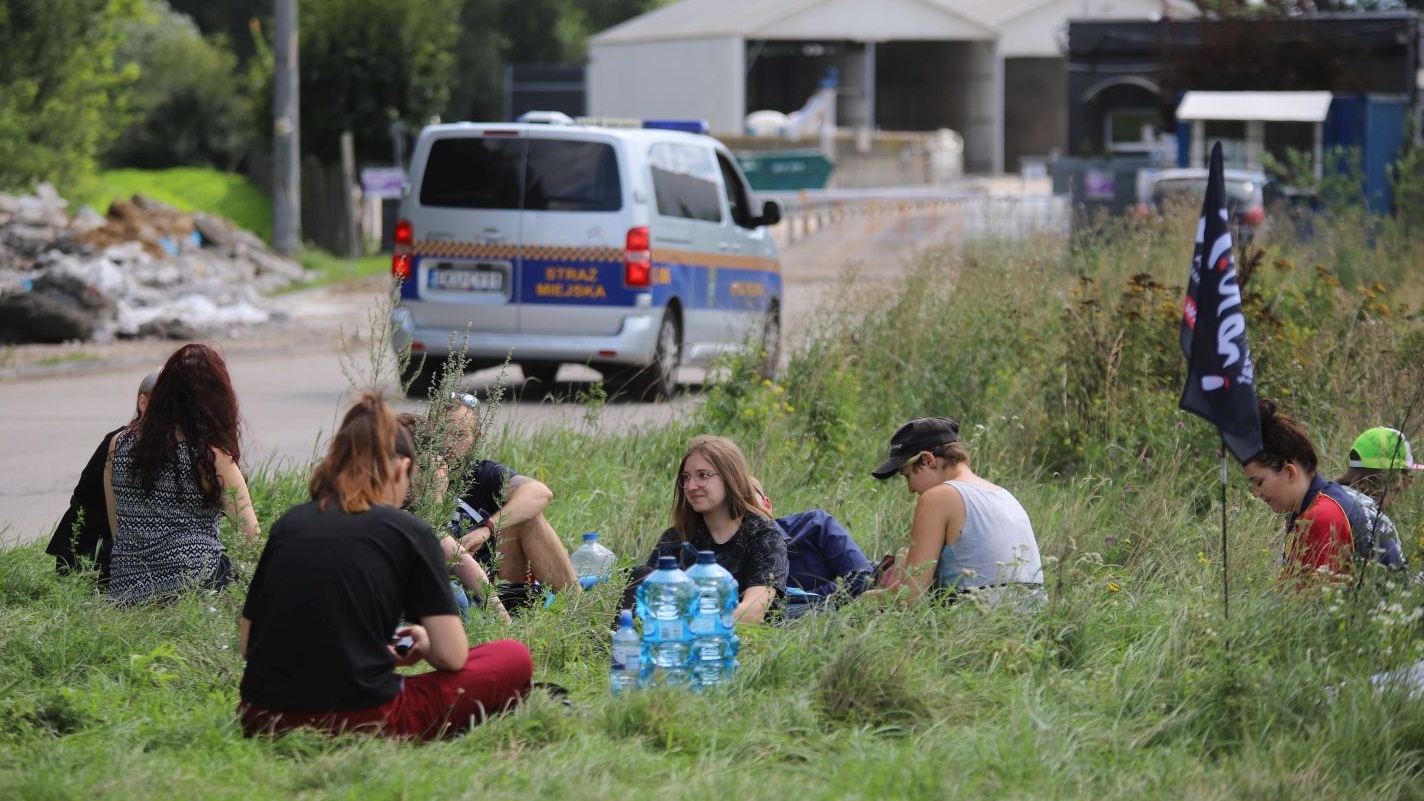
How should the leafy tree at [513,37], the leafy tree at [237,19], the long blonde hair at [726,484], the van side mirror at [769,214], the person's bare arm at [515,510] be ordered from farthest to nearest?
the leafy tree at [513,37] → the leafy tree at [237,19] → the van side mirror at [769,214] → the person's bare arm at [515,510] → the long blonde hair at [726,484]

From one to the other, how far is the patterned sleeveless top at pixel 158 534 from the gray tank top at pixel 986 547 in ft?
8.23

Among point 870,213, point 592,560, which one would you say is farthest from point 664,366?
point 870,213

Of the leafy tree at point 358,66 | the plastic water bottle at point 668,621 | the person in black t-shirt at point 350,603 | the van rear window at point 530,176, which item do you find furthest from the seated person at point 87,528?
the leafy tree at point 358,66

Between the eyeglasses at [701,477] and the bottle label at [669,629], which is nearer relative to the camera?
the bottle label at [669,629]

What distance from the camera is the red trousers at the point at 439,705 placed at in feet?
15.3

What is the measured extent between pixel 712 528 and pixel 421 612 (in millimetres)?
1877

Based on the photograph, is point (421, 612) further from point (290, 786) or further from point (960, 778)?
point (960, 778)

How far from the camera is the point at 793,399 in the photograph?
32.6ft

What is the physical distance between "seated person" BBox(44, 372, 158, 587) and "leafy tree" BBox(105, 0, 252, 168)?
37.1m

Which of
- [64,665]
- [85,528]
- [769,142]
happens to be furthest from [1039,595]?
[769,142]

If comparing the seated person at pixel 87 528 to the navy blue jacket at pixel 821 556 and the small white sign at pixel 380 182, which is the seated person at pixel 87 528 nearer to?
the navy blue jacket at pixel 821 556

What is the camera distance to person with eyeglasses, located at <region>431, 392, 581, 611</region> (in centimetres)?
662

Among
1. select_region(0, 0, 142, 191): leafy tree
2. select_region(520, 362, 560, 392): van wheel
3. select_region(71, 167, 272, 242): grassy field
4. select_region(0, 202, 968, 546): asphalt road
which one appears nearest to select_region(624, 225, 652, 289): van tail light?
select_region(0, 202, 968, 546): asphalt road

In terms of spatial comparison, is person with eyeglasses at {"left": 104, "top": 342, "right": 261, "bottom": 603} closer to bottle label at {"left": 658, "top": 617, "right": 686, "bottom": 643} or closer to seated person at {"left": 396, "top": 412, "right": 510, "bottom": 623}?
seated person at {"left": 396, "top": 412, "right": 510, "bottom": 623}
